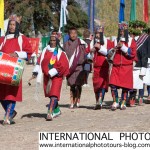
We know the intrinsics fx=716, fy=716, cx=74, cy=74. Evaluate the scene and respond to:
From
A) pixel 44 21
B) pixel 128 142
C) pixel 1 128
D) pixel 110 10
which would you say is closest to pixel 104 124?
pixel 1 128

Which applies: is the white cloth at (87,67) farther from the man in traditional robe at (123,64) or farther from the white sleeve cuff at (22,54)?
the white sleeve cuff at (22,54)

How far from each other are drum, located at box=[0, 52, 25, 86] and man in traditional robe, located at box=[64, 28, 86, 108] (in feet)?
10.3

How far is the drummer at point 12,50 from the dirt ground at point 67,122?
40 cm

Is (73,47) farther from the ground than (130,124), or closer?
farther from the ground

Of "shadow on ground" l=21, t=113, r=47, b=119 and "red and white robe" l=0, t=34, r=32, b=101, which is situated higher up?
"red and white robe" l=0, t=34, r=32, b=101

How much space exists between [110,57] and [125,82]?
625 millimetres

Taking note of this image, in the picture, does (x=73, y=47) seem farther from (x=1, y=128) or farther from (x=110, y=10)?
(x=110, y=10)

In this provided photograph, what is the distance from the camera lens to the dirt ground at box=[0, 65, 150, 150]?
382 inches

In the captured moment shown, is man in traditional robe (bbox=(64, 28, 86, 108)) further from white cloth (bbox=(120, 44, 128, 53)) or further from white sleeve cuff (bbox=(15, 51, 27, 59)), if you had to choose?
white sleeve cuff (bbox=(15, 51, 27, 59))

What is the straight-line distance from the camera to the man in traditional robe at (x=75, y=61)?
14016 millimetres

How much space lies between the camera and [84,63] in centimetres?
1425

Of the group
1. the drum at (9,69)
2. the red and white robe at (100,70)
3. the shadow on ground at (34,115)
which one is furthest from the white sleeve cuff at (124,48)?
the drum at (9,69)

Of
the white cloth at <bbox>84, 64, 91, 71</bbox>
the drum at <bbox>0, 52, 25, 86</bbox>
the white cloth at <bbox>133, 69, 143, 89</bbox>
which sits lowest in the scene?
the white cloth at <bbox>133, 69, 143, 89</bbox>

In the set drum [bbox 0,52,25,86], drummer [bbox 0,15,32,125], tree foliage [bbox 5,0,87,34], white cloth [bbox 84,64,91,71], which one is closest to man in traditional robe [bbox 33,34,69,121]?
drummer [bbox 0,15,32,125]
